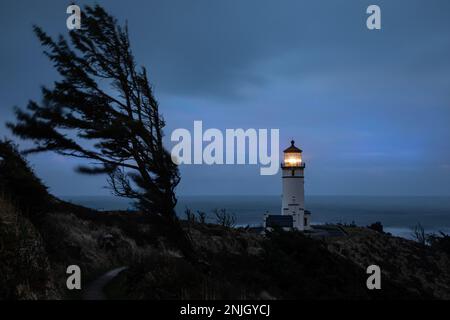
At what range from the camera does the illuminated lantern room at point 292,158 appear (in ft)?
192

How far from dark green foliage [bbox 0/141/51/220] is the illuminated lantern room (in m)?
44.8

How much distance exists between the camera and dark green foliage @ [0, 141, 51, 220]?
15.5 meters

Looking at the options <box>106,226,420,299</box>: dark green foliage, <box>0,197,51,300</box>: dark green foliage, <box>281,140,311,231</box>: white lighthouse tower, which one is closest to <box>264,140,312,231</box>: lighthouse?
<box>281,140,311,231</box>: white lighthouse tower

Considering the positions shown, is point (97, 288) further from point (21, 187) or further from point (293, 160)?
point (293, 160)

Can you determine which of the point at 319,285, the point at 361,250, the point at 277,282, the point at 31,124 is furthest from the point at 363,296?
the point at 361,250

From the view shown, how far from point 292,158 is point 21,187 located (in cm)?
4649

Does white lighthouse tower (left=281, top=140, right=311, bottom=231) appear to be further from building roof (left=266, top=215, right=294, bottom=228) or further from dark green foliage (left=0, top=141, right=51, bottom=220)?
dark green foliage (left=0, top=141, right=51, bottom=220)

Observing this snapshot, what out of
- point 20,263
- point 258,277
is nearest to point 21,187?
point 20,263

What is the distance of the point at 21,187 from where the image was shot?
1603cm

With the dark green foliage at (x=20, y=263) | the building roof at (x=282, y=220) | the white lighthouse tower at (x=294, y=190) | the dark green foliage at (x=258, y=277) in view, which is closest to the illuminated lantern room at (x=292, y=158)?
the white lighthouse tower at (x=294, y=190)

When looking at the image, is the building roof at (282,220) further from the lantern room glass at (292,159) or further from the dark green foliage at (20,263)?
the dark green foliage at (20,263)

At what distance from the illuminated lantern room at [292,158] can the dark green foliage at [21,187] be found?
44817 mm
